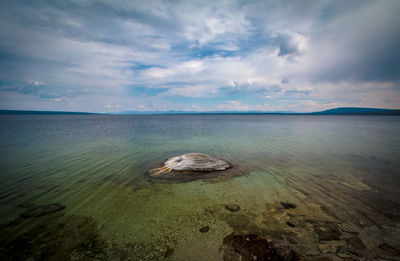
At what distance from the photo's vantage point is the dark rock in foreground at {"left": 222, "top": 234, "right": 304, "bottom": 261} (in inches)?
187

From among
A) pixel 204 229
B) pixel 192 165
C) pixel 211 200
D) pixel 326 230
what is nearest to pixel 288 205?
pixel 326 230

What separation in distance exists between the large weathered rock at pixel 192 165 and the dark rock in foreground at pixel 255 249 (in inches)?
293

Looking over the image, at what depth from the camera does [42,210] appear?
7.38 metres

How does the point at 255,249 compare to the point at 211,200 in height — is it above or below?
above

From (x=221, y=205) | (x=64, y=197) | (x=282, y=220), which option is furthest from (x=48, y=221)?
(x=282, y=220)

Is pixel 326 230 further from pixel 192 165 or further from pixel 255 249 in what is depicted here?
pixel 192 165

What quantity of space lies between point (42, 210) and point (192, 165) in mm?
9006

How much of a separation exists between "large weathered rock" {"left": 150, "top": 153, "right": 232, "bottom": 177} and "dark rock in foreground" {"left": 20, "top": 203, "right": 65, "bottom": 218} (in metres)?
5.70

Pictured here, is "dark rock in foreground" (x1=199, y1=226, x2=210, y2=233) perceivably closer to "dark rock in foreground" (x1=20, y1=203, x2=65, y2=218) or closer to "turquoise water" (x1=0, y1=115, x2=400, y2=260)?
"turquoise water" (x1=0, y1=115, x2=400, y2=260)

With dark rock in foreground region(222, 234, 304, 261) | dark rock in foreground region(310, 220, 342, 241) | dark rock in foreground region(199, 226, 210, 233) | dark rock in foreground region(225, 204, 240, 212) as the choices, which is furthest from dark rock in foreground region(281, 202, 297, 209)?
dark rock in foreground region(199, 226, 210, 233)

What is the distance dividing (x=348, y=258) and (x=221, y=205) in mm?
4785

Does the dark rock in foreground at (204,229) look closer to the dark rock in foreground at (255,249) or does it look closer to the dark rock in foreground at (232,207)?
the dark rock in foreground at (255,249)

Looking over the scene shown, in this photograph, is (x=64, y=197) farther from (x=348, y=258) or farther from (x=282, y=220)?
(x=348, y=258)

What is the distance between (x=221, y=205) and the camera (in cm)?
809
